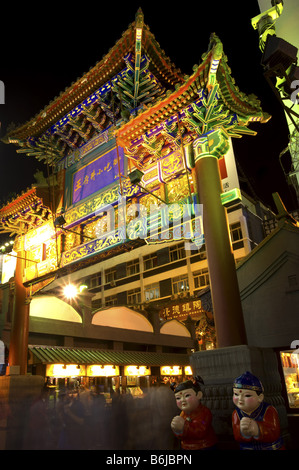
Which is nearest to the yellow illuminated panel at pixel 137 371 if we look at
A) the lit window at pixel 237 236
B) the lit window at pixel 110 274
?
the lit window at pixel 237 236

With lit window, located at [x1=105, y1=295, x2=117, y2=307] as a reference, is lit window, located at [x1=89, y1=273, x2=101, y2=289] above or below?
above

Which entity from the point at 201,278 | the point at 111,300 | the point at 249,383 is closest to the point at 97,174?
the point at 249,383

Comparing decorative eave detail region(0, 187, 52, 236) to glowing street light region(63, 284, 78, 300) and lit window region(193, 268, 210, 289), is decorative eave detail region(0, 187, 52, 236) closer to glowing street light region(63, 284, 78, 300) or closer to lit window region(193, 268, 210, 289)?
glowing street light region(63, 284, 78, 300)

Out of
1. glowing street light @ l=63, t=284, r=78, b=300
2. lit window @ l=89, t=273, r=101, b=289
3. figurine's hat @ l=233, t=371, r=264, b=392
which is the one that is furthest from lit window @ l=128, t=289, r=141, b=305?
figurine's hat @ l=233, t=371, r=264, b=392

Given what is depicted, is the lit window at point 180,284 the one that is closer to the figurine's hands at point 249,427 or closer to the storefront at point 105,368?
the storefront at point 105,368

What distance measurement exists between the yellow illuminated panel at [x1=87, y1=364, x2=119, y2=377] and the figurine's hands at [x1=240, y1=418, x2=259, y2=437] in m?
14.8

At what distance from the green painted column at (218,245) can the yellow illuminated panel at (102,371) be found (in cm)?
1231

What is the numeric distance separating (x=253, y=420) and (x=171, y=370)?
19407 mm

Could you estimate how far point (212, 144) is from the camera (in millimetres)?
9148

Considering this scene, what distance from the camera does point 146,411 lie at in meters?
6.79

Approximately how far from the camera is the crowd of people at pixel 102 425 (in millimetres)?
4602

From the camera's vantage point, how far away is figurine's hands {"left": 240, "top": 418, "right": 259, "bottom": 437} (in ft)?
14.3

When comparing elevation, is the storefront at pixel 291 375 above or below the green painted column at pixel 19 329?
below
